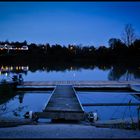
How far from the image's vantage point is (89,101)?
614 inches

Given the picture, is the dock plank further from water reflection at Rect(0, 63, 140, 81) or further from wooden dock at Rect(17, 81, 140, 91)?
water reflection at Rect(0, 63, 140, 81)

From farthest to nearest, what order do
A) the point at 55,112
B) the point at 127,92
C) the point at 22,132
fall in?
the point at 127,92 < the point at 55,112 < the point at 22,132

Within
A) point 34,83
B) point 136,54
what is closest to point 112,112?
point 34,83

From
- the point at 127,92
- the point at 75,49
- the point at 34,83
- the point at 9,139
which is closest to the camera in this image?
the point at 9,139

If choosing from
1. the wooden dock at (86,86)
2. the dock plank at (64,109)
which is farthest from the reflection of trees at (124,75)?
the dock plank at (64,109)

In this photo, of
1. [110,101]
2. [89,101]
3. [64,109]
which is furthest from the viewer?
[89,101]

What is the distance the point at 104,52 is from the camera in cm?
7031

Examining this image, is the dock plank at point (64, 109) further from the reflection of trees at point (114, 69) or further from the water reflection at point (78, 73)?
the reflection of trees at point (114, 69)

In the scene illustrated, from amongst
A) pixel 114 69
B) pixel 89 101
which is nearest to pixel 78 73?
pixel 114 69

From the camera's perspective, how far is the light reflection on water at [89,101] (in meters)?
11.9

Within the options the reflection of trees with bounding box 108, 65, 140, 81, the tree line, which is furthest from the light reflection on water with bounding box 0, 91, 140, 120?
the tree line

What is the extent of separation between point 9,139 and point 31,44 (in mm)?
81701

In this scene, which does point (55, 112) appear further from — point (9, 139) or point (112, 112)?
point (9, 139)

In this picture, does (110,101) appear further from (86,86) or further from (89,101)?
(86,86)
